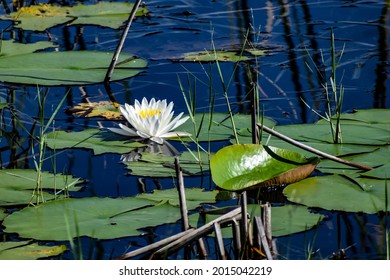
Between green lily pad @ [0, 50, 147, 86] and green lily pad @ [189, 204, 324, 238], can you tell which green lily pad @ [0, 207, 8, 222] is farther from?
green lily pad @ [0, 50, 147, 86]

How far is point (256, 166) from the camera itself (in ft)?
10.3

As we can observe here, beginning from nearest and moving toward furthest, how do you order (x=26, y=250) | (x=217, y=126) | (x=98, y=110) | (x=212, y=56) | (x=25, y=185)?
(x=26, y=250), (x=25, y=185), (x=217, y=126), (x=98, y=110), (x=212, y=56)

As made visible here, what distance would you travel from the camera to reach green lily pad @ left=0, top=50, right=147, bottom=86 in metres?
4.28

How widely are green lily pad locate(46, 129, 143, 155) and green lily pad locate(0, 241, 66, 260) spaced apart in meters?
0.76

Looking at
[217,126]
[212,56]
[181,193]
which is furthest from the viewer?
[212,56]

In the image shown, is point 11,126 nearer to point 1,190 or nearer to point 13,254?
point 1,190

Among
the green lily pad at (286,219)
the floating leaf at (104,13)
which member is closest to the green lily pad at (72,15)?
the floating leaf at (104,13)

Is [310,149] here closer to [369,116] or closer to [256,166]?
[256,166]

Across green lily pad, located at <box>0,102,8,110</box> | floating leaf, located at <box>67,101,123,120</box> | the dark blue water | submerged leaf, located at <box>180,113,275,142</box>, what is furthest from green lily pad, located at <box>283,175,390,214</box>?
green lily pad, located at <box>0,102,8,110</box>

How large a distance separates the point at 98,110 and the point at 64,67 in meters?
0.58

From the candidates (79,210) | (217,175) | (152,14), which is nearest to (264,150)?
(217,175)

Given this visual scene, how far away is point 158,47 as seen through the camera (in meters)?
4.84

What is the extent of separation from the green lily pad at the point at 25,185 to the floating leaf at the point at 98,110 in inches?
25.0

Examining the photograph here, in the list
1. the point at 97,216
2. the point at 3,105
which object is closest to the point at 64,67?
the point at 3,105
